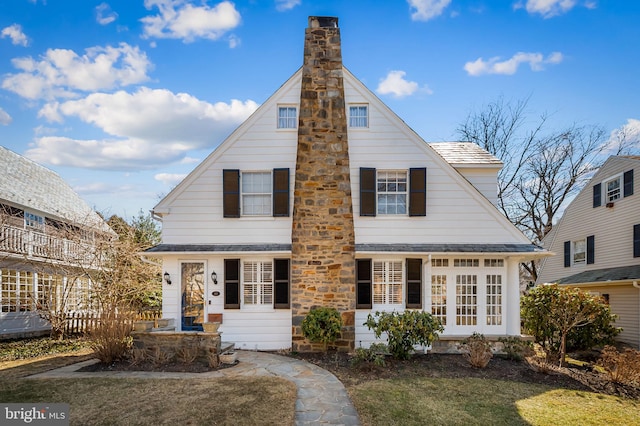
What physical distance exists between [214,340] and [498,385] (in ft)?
20.9

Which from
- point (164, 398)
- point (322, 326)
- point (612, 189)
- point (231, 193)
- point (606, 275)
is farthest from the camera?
point (612, 189)

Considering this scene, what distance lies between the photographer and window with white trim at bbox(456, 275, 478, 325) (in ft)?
35.7

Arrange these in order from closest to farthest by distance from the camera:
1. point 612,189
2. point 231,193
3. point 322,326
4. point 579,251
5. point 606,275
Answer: point 322,326 → point 231,193 → point 606,275 → point 612,189 → point 579,251

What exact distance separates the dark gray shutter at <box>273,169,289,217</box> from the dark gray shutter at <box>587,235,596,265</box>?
Answer: 14044 mm

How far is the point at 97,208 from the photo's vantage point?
67.1 ft

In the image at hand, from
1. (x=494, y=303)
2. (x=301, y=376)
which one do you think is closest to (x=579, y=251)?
(x=494, y=303)

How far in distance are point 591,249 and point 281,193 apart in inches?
565

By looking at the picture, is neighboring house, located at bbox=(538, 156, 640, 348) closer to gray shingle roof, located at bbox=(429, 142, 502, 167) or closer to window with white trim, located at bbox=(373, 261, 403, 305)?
gray shingle roof, located at bbox=(429, 142, 502, 167)

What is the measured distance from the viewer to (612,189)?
600 inches

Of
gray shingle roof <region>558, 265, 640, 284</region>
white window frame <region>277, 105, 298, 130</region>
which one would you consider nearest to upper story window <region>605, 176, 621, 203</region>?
gray shingle roof <region>558, 265, 640, 284</region>

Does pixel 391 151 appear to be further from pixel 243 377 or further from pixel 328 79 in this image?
pixel 243 377

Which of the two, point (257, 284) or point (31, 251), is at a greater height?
point (31, 251)

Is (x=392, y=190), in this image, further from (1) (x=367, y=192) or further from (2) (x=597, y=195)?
(2) (x=597, y=195)

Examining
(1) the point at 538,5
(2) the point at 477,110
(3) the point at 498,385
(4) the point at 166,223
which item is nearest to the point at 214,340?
(4) the point at 166,223
